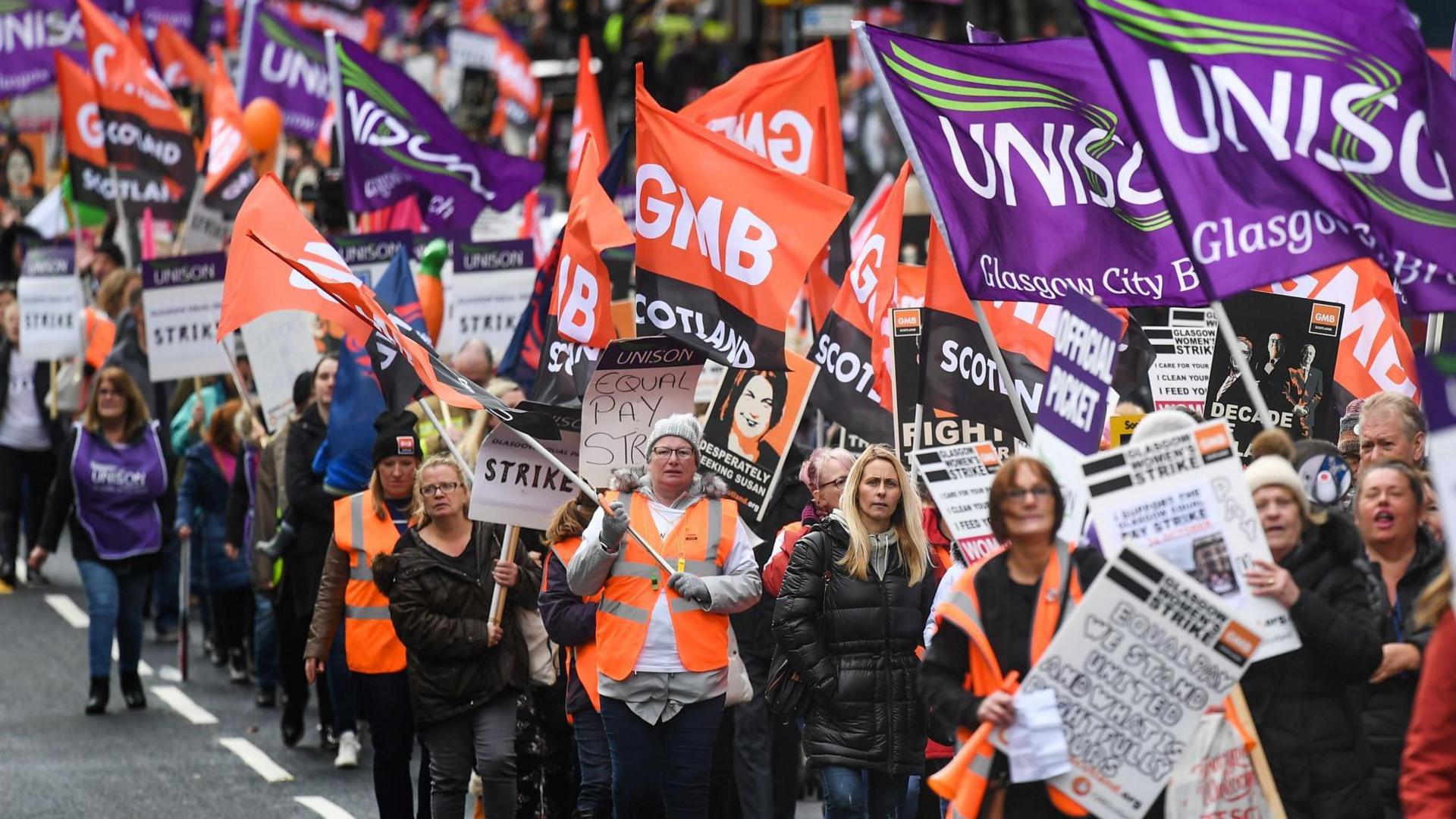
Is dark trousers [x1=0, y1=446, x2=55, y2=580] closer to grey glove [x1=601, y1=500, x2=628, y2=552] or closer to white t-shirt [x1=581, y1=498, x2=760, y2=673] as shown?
white t-shirt [x1=581, y1=498, x2=760, y2=673]

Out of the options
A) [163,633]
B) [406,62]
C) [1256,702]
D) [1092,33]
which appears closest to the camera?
[1256,702]

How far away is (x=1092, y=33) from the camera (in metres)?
6.67

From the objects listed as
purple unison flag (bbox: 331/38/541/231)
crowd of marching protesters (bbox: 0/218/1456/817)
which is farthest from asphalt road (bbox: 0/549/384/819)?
purple unison flag (bbox: 331/38/541/231)

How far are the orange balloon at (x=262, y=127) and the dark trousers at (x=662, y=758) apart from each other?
12068 millimetres

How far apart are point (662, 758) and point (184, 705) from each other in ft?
17.9

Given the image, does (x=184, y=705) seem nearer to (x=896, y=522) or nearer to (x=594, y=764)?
(x=594, y=764)

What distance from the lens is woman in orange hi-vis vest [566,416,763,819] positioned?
8.13 m

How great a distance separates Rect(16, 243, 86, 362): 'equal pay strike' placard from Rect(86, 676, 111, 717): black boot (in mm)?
4126

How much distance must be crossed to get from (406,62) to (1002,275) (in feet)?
72.7

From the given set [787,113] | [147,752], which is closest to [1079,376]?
[787,113]

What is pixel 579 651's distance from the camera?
8.52 meters

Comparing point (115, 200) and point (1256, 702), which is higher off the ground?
point (115, 200)

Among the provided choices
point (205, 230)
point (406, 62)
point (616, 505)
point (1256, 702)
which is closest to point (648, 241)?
point (616, 505)

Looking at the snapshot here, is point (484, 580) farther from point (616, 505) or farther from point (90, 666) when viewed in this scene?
point (90, 666)
